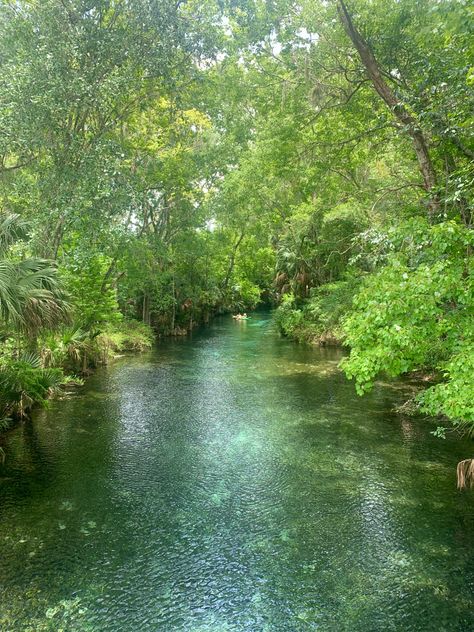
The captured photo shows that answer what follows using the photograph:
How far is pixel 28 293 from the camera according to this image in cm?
775

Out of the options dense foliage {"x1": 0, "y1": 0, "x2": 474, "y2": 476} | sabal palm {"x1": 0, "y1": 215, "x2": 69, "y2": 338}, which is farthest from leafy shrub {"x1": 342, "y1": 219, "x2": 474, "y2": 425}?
sabal palm {"x1": 0, "y1": 215, "x2": 69, "y2": 338}

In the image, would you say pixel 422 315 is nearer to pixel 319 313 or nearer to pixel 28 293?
pixel 28 293

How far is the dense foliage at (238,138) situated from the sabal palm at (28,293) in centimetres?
3

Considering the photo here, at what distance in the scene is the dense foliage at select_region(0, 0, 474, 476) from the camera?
689 centimetres

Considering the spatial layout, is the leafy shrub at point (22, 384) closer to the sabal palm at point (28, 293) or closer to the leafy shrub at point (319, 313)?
the sabal palm at point (28, 293)

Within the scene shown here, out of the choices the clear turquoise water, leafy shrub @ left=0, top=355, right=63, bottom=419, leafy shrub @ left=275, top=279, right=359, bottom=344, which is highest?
leafy shrub @ left=275, top=279, right=359, bottom=344

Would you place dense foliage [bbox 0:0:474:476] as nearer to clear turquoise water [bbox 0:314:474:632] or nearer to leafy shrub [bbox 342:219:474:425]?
leafy shrub [bbox 342:219:474:425]

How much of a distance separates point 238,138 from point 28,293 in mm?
16029

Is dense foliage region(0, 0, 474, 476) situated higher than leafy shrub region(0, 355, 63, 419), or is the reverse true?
dense foliage region(0, 0, 474, 476)

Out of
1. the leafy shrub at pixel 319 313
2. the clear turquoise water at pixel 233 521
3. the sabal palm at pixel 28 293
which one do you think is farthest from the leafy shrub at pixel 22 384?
the leafy shrub at pixel 319 313

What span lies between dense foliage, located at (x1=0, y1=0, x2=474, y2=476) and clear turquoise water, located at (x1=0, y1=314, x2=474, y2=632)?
5.86ft

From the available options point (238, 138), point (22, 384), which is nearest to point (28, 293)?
point (22, 384)

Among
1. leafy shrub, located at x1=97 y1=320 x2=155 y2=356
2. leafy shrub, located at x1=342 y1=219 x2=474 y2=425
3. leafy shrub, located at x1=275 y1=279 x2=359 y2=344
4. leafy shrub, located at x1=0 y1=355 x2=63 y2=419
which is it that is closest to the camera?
leafy shrub, located at x1=342 y1=219 x2=474 y2=425

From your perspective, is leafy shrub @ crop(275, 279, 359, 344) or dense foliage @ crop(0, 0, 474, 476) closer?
dense foliage @ crop(0, 0, 474, 476)
